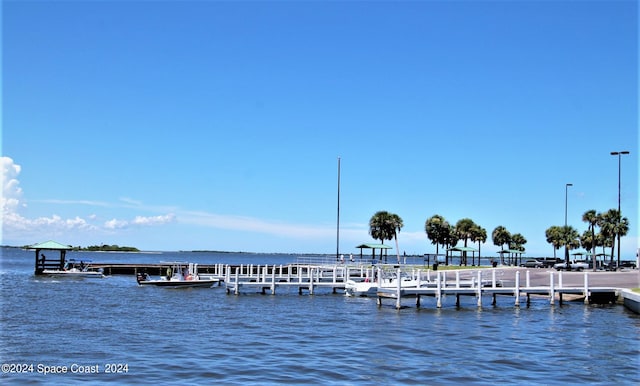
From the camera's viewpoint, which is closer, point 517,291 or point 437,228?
point 517,291

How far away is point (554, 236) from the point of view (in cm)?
11431

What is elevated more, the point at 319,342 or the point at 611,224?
the point at 611,224

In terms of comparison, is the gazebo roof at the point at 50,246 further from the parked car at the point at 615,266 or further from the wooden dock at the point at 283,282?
the parked car at the point at 615,266

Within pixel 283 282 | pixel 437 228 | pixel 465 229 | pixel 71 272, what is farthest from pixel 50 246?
pixel 465 229

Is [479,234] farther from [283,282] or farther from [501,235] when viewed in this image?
[283,282]

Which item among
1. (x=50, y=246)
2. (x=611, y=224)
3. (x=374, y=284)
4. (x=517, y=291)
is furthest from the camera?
(x=611, y=224)

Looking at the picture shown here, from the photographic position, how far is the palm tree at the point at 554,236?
11074cm

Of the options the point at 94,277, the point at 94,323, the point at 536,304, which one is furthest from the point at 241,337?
the point at 94,277

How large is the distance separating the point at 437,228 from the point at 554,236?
95.7 ft

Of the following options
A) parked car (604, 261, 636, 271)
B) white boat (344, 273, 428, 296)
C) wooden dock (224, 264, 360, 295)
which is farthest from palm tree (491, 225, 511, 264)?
white boat (344, 273, 428, 296)

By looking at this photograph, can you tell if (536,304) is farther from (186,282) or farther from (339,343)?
(186,282)

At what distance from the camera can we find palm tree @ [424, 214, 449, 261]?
329ft

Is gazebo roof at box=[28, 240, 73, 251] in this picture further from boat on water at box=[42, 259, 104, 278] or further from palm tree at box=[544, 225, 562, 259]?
palm tree at box=[544, 225, 562, 259]

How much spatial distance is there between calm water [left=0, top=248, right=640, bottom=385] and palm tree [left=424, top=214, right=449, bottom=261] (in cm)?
5820
